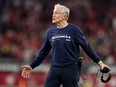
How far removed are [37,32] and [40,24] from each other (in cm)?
87

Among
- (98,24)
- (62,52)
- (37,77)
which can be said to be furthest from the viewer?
(98,24)

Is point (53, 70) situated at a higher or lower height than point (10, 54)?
higher

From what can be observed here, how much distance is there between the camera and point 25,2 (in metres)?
26.9

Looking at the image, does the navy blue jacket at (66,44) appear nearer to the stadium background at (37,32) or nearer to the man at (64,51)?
the man at (64,51)

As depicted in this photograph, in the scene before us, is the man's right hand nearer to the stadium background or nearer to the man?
the man

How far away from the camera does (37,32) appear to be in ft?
83.1

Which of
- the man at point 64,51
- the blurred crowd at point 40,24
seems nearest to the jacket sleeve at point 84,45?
the man at point 64,51

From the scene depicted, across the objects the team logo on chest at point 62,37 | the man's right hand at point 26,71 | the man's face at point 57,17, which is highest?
the man's face at point 57,17

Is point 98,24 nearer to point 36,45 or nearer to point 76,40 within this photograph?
point 36,45

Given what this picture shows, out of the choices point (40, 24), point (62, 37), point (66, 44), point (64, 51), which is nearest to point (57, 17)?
point (62, 37)

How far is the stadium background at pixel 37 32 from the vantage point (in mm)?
22891

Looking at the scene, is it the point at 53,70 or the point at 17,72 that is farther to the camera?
the point at 17,72

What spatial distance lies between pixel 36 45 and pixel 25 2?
3291mm

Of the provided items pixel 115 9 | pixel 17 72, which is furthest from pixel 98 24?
pixel 17 72
